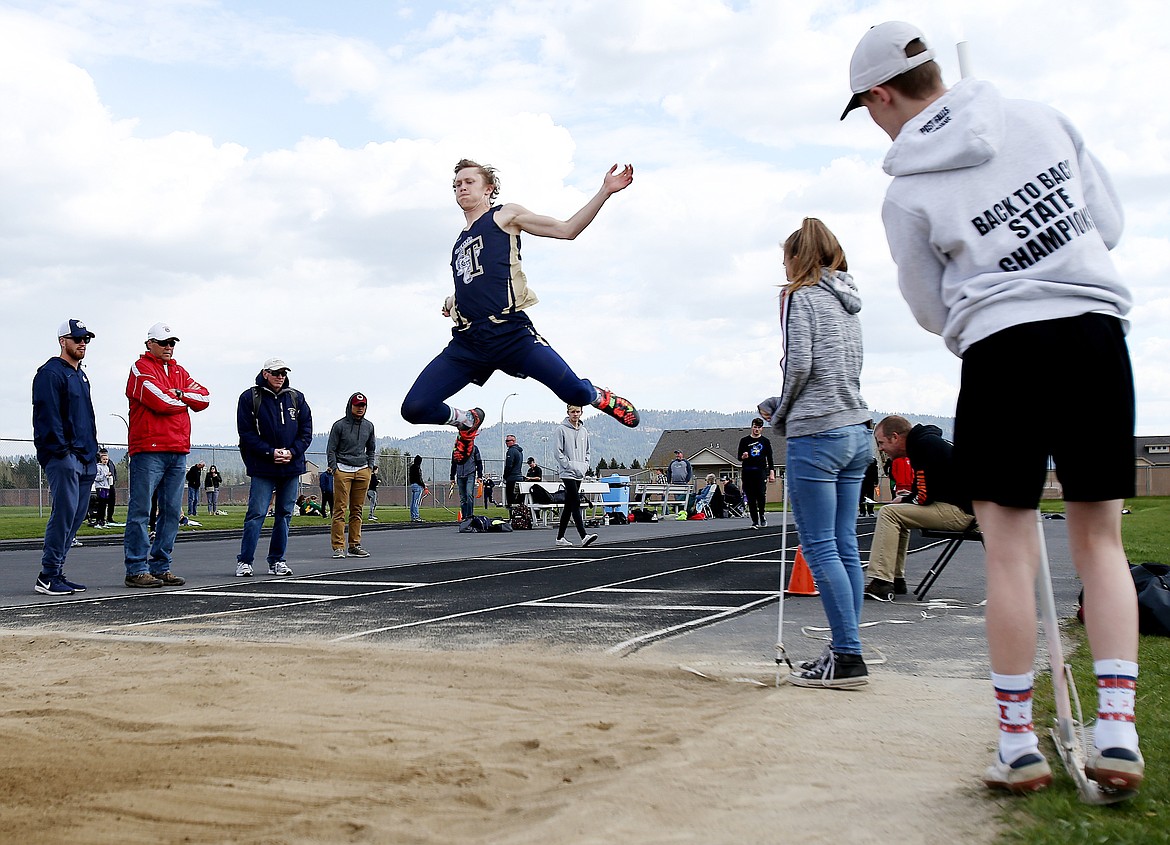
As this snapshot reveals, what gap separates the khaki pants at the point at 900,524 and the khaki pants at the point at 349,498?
7299mm

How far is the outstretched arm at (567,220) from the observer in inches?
234

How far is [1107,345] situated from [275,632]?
494 cm

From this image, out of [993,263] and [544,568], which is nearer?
[993,263]

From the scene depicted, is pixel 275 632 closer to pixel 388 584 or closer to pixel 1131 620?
pixel 388 584

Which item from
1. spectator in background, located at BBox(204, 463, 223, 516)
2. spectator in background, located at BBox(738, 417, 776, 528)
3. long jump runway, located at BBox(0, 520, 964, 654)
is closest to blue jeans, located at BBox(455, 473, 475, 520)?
spectator in background, located at BBox(738, 417, 776, 528)

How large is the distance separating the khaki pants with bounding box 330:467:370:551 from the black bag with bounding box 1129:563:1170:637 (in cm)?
959

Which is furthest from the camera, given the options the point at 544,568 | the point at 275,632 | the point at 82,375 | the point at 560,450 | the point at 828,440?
the point at 560,450

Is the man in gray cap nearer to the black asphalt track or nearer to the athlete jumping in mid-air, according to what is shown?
the black asphalt track

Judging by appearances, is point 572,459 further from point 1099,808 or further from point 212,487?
point 212,487

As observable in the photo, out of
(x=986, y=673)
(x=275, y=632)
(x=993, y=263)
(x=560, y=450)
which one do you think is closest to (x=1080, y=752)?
(x=993, y=263)

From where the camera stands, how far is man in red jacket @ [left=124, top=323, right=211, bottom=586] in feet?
30.7

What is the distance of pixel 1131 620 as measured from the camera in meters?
2.79

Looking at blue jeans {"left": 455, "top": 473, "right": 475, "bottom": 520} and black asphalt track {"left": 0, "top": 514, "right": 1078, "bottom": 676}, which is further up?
blue jeans {"left": 455, "top": 473, "right": 475, "bottom": 520}

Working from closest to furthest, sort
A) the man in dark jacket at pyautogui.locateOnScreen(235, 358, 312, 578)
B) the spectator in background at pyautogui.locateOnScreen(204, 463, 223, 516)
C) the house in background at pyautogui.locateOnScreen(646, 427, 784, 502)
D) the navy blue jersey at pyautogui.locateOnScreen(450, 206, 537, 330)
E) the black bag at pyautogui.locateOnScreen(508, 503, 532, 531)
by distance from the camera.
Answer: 1. the navy blue jersey at pyautogui.locateOnScreen(450, 206, 537, 330)
2. the man in dark jacket at pyautogui.locateOnScreen(235, 358, 312, 578)
3. the black bag at pyautogui.locateOnScreen(508, 503, 532, 531)
4. the spectator in background at pyautogui.locateOnScreen(204, 463, 223, 516)
5. the house in background at pyautogui.locateOnScreen(646, 427, 784, 502)
